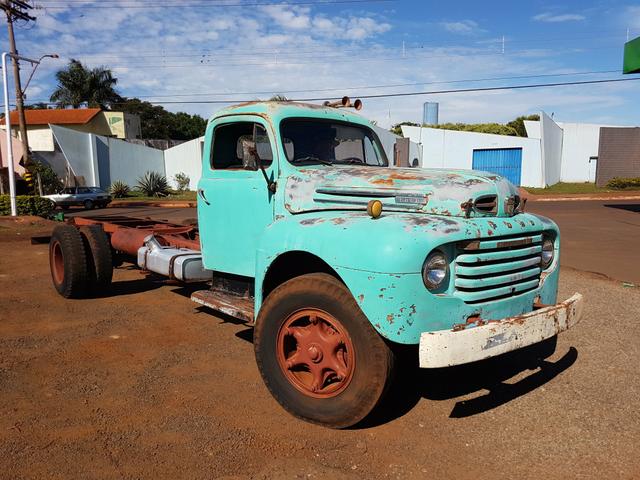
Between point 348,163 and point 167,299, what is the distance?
3141 millimetres

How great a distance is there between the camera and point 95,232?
6.10 meters

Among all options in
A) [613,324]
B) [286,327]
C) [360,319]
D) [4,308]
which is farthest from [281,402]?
[4,308]

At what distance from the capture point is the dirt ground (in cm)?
269

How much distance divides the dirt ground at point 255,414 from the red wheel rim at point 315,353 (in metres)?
0.26

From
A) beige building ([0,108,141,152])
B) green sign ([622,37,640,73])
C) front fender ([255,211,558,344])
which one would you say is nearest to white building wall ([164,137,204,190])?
beige building ([0,108,141,152])

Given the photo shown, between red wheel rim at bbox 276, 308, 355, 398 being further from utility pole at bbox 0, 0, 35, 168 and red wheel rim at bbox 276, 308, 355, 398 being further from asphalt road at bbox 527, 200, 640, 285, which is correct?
utility pole at bbox 0, 0, 35, 168

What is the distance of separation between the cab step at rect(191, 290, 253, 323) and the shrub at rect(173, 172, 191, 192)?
29.5 m

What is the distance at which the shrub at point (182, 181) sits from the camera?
32.7 m

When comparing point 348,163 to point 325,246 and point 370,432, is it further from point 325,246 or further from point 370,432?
point 370,432

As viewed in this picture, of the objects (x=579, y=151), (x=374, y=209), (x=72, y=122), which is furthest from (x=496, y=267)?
(x=72, y=122)

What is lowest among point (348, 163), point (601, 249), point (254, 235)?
point (601, 249)

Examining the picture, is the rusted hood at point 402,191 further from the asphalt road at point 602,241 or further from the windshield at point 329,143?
the asphalt road at point 602,241

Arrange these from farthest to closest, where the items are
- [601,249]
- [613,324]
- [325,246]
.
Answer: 1. [601,249]
2. [613,324]
3. [325,246]

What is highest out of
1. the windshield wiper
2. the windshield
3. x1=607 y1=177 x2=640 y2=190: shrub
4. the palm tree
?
the palm tree
